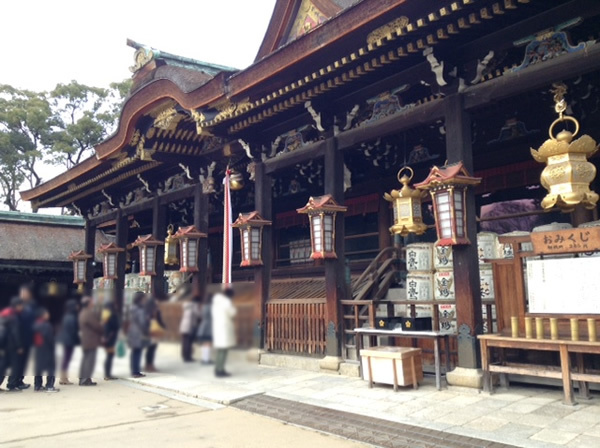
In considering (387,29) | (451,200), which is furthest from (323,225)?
(387,29)

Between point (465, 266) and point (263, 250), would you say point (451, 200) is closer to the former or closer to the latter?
point (465, 266)

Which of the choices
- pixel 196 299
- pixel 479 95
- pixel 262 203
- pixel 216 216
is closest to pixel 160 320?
pixel 196 299

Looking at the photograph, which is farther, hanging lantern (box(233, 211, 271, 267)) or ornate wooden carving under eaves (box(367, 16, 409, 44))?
hanging lantern (box(233, 211, 271, 267))

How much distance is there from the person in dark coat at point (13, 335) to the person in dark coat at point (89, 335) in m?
0.14

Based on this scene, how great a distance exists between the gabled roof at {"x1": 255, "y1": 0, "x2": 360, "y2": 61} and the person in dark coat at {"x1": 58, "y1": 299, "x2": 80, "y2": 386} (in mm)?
10838

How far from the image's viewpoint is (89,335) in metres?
1.22

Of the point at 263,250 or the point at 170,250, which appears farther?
the point at 170,250

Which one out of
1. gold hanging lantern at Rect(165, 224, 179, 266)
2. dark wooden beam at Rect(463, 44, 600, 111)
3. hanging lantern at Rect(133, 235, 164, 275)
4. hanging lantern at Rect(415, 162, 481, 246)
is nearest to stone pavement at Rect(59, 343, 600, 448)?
hanging lantern at Rect(415, 162, 481, 246)

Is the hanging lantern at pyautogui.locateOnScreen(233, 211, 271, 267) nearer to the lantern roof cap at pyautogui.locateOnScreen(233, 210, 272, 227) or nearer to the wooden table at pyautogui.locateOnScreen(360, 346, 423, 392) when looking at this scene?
the lantern roof cap at pyautogui.locateOnScreen(233, 210, 272, 227)

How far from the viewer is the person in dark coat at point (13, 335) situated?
113 centimetres

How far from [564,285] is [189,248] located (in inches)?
339

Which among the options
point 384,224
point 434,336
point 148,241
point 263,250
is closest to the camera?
point 434,336

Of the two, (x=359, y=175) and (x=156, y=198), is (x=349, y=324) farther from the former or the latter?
(x=156, y=198)

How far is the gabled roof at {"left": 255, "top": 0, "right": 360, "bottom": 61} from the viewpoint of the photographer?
11.0 meters
